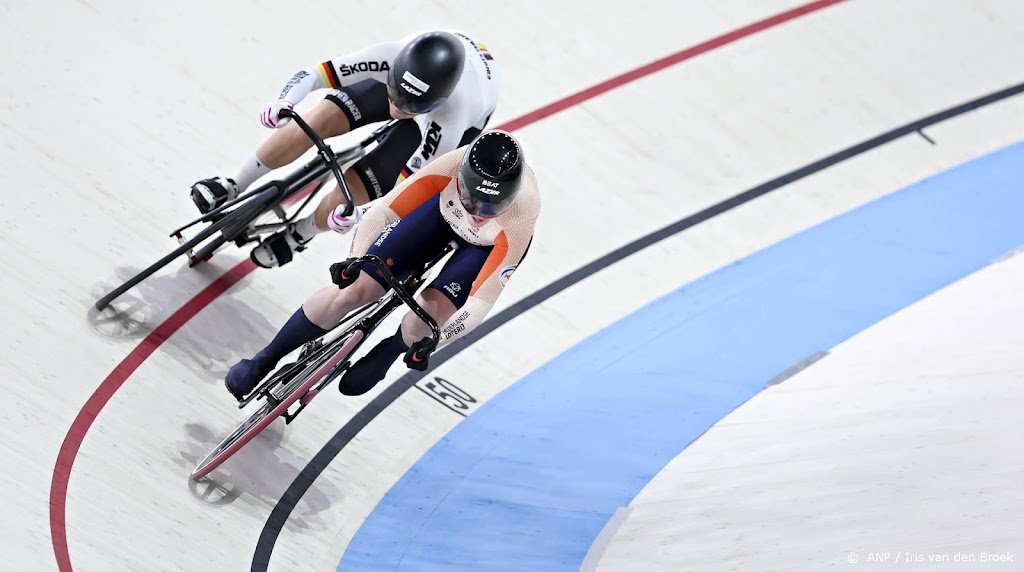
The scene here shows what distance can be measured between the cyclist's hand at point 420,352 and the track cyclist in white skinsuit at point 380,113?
0.74 metres

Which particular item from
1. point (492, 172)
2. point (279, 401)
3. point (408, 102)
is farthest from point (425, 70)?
point (279, 401)

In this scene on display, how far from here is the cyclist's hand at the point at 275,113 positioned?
4316mm

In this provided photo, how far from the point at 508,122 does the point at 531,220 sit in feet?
7.67

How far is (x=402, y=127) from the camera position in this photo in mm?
4750

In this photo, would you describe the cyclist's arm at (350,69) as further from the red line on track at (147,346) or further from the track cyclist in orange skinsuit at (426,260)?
the red line on track at (147,346)

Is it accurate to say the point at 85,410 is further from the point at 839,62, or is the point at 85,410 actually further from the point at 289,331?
the point at 839,62

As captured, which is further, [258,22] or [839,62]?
[839,62]

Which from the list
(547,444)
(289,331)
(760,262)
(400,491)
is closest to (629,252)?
(760,262)

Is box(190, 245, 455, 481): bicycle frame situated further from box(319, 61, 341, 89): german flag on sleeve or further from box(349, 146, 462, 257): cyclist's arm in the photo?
box(319, 61, 341, 89): german flag on sleeve

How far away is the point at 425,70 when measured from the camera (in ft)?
13.4

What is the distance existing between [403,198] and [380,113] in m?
0.75

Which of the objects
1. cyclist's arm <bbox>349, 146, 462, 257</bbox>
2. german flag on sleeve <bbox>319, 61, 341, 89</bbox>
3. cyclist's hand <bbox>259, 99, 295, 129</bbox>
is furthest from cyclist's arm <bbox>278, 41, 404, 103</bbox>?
cyclist's arm <bbox>349, 146, 462, 257</bbox>

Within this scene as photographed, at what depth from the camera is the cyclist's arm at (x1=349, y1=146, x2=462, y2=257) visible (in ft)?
13.3

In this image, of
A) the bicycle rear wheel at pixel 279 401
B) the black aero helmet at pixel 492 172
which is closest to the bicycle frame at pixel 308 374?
the bicycle rear wheel at pixel 279 401
